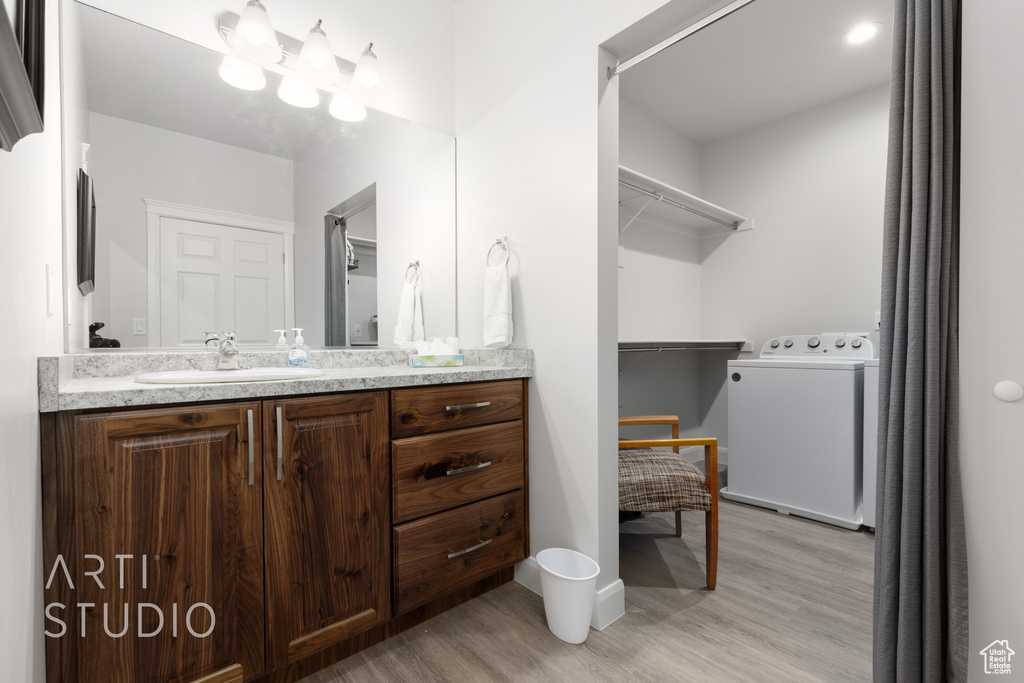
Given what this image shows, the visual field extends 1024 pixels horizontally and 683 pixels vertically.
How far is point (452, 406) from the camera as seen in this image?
5.43 feet

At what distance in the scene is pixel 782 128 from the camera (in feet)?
10.9

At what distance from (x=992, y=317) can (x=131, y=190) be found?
2407 mm

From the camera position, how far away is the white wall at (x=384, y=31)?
1.63m

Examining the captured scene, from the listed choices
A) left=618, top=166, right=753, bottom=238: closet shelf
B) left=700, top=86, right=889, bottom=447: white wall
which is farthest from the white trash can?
left=700, top=86, right=889, bottom=447: white wall

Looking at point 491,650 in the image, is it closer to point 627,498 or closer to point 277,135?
point 627,498

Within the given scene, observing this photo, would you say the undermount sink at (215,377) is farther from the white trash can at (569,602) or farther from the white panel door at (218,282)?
the white trash can at (569,602)

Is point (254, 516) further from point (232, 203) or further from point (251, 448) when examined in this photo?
point (232, 203)

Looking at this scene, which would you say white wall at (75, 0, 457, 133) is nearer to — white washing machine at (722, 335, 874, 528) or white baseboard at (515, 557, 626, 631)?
white baseboard at (515, 557, 626, 631)

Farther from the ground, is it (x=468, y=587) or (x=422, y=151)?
(x=422, y=151)

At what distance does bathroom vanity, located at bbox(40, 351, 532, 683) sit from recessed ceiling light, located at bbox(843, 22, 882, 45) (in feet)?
8.45

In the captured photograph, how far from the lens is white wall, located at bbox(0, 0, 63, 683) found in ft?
2.15

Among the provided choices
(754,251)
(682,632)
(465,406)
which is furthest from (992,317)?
(754,251)

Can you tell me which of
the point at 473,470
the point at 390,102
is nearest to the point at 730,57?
the point at 390,102

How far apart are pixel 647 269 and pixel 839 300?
1206mm
